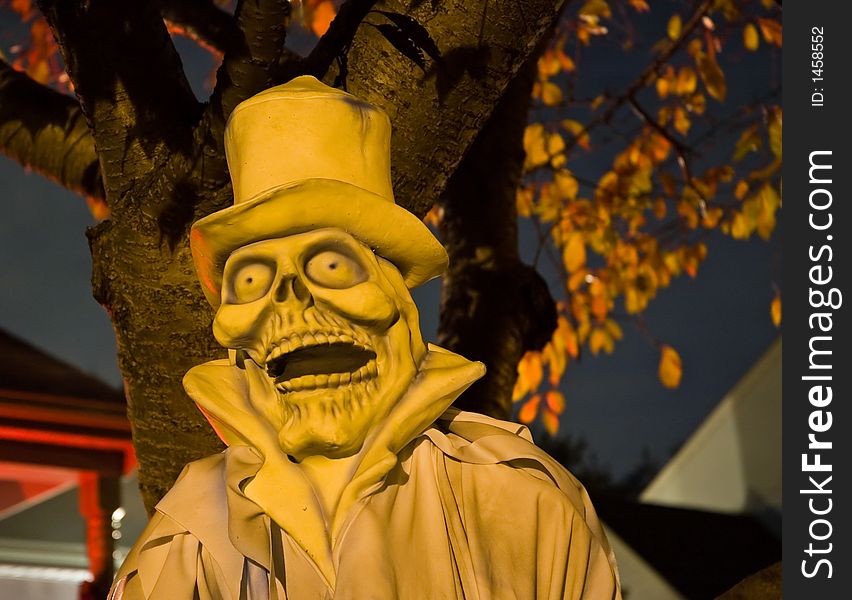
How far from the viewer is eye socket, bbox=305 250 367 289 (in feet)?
5.54

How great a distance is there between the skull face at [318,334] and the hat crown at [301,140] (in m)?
0.10

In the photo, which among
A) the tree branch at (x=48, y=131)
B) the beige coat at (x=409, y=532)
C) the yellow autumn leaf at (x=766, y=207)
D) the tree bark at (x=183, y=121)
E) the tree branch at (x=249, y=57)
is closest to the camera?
the beige coat at (x=409, y=532)

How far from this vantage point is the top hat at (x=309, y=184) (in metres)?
1.66

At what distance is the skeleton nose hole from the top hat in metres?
0.07

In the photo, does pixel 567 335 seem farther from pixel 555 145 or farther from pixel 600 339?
pixel 555 145

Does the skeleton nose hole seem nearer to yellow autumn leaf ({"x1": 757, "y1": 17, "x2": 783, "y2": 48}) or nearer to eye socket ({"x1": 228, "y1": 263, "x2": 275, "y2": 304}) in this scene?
eye socket ({"x1": 228, "y1": 263, "x2": 275, "y2": 304})

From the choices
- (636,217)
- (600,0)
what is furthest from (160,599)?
(636,217)

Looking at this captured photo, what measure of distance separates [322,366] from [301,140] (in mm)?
328

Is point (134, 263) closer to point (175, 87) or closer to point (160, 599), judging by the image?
point (175, 87)

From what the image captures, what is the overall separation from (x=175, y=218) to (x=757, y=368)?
5150mm

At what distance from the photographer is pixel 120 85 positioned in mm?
2266

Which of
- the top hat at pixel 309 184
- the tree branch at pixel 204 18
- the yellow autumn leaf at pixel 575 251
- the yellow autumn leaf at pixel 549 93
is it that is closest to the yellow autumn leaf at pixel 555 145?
the yellow autumn leaf at pixel 549 93

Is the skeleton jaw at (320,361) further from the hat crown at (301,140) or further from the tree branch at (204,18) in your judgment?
the tree branch at (204,18)

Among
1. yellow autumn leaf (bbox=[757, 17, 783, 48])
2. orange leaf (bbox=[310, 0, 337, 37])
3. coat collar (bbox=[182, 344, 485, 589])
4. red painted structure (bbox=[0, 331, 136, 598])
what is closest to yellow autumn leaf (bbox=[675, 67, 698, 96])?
yellow autumn leaf (bbox=[757, 17, 783, 48])
